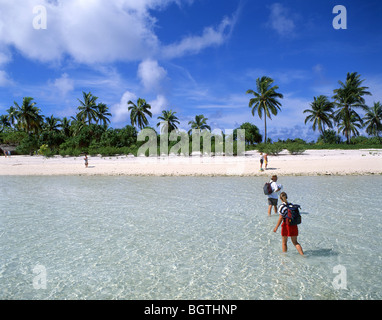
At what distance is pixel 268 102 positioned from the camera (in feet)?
161

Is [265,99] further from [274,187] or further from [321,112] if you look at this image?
[274,187]

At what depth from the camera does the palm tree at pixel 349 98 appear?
50.4 m

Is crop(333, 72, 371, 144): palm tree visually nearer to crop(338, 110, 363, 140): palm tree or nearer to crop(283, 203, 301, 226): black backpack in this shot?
crop(338, 110, 363, 140): palm tree

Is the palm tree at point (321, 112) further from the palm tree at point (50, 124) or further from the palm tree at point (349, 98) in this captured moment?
the palm tree at point (50, 124)

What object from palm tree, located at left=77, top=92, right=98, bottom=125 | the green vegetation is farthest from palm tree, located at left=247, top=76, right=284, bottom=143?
palm tree, located at left=77, top=92, right=98, bottom=125

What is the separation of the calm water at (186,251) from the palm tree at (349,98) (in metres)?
47.0

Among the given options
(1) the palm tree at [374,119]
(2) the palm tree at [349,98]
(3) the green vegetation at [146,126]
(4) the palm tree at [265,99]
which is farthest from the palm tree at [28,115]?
(1) the palm tree at [374,119]

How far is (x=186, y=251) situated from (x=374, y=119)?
3165 inches

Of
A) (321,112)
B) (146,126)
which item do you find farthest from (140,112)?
(321,112)

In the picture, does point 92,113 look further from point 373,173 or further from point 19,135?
point 373,173

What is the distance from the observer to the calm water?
16.3 feet

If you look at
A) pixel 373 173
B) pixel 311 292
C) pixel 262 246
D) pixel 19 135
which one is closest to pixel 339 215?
pixel 262 246

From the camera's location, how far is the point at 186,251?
6719 mm
